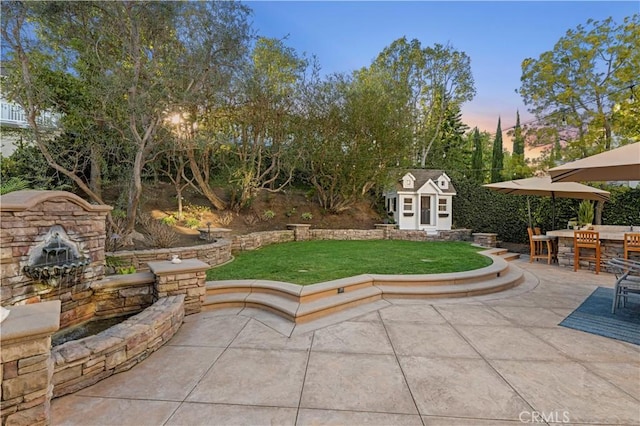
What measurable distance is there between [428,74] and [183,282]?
22562 millimetres

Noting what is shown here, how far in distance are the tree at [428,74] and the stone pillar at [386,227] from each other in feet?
30.7

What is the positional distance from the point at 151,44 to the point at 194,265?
5.75 metres

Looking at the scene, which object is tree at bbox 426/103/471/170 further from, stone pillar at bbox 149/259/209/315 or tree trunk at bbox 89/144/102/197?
stone pillar at bbox 149/259/209/315

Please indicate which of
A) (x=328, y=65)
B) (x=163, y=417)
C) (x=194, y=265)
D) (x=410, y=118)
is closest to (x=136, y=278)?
(x=194, y=265)

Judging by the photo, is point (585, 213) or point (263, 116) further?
point (263, 116)

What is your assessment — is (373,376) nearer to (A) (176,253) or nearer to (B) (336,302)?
(B) (336,302)

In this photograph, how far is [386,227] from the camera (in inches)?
522

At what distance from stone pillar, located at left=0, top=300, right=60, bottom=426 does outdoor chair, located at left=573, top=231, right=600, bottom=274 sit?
31.5 feet

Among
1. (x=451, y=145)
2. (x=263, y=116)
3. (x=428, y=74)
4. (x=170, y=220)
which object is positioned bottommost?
(x=170, y=220)

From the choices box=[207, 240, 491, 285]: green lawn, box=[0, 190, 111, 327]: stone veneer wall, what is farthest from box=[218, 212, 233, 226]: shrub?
box=[0, 190, 111, 327]: stone veneer wall

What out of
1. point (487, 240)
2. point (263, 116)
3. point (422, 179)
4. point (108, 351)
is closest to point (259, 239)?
point (263, 116)

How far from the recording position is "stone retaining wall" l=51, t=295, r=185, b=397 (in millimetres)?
2377

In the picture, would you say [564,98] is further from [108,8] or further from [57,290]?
[57,290]

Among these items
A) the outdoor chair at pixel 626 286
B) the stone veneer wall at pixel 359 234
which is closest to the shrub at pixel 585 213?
the stone veneer wall at pixel 359 234
